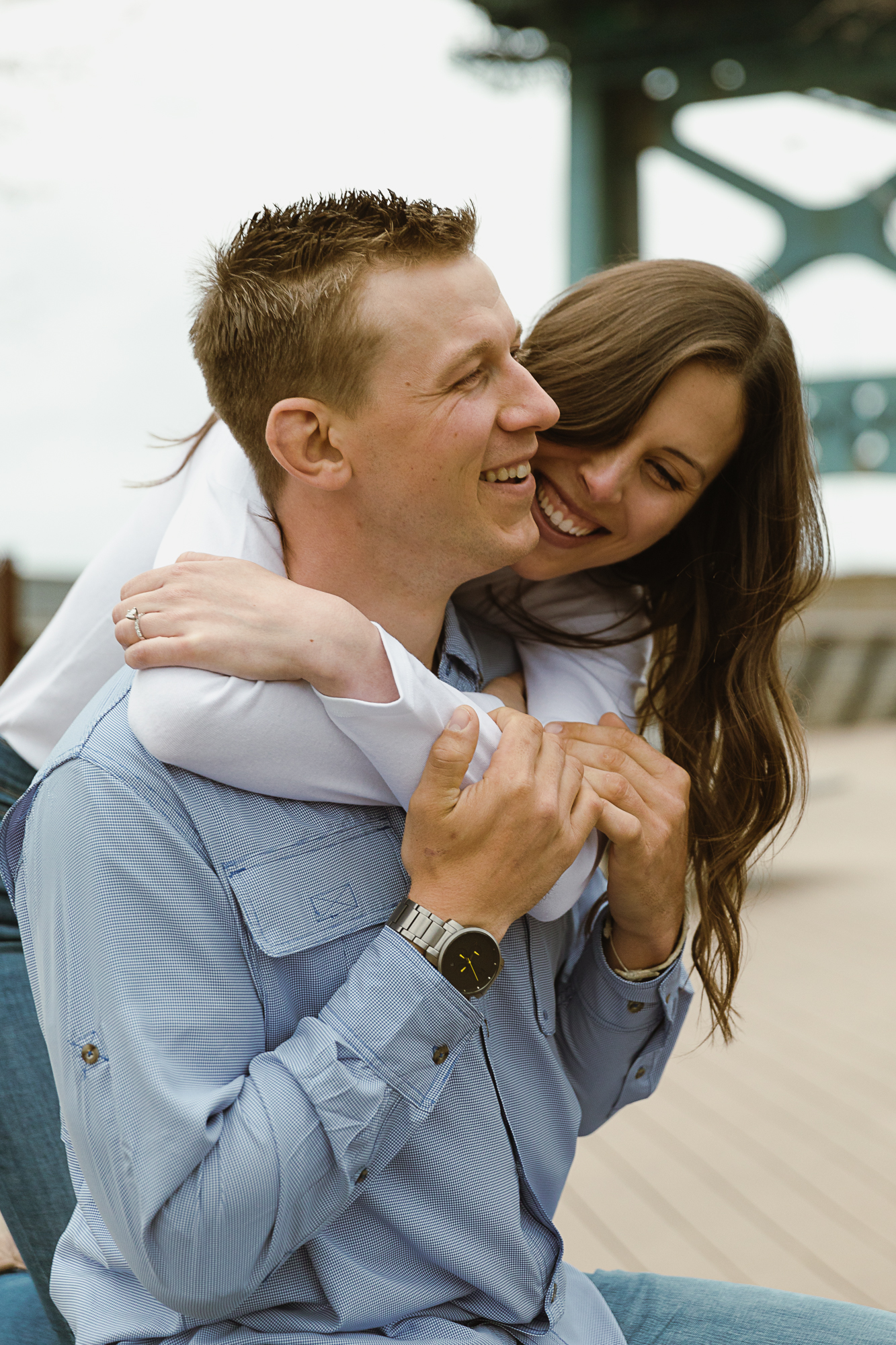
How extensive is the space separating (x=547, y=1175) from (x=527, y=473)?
703mm

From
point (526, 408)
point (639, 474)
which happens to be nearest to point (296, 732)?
point (526, 408)

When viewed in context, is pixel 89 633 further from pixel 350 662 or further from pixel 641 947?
pixel 641 947

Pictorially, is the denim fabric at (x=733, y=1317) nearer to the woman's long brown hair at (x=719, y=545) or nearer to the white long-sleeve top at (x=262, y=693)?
the woman's long brown hair at (x=719, y=545)

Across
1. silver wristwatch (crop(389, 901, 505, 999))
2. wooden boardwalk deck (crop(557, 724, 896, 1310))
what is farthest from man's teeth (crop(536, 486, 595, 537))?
wooden boardwalk deck (crop(557, 724, 896, 1310))

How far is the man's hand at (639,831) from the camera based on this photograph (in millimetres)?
1183

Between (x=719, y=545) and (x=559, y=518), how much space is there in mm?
260

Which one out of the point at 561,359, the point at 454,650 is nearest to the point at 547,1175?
the point at 454,650

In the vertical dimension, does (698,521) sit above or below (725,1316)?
above

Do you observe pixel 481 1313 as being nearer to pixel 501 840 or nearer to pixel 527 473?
pixel 501 840

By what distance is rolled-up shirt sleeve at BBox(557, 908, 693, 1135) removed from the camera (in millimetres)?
1275

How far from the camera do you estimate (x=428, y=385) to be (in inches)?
43.8

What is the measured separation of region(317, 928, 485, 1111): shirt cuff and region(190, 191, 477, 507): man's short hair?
51cm

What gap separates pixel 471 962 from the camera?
3.23ft

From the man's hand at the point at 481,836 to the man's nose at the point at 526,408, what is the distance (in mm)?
294
